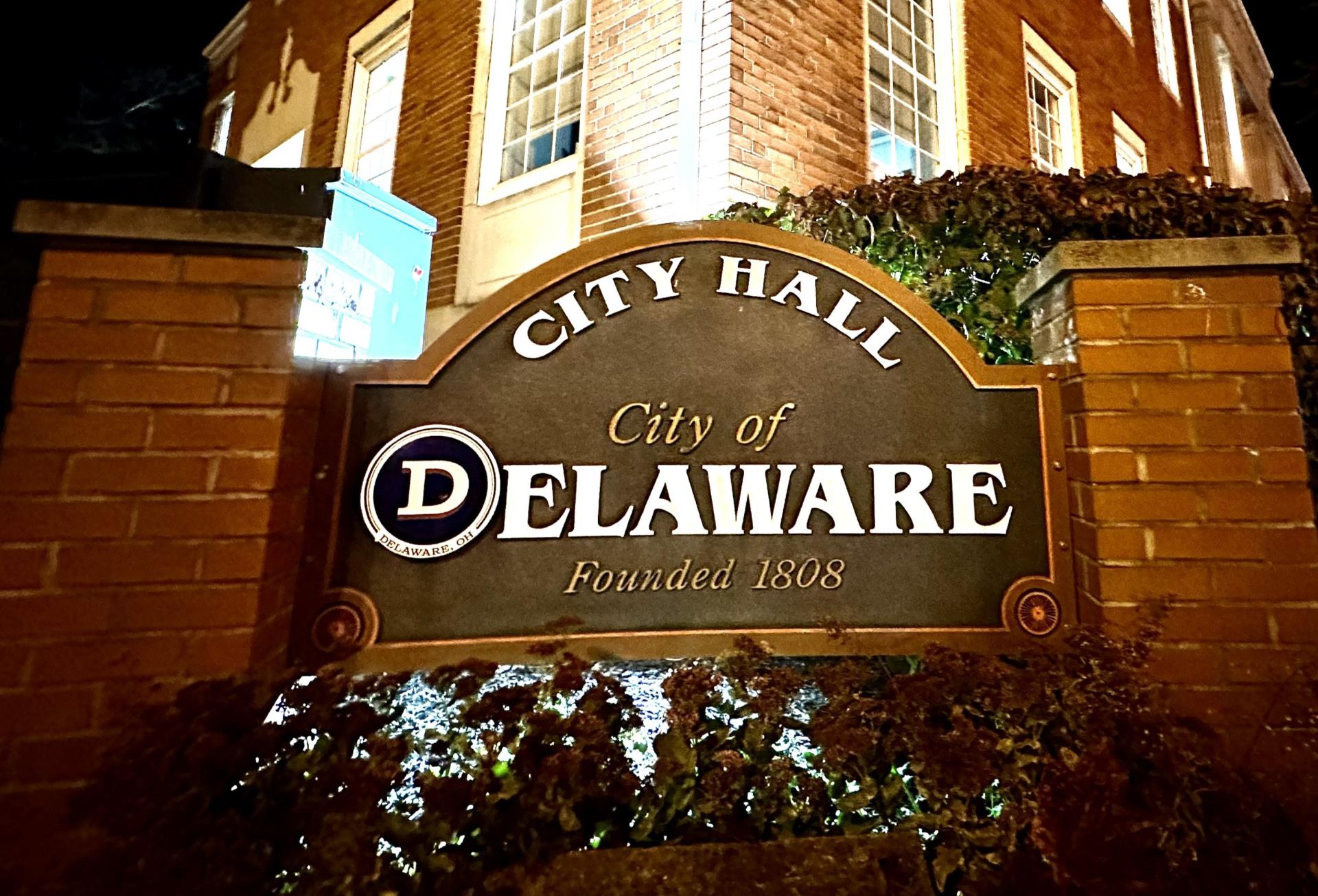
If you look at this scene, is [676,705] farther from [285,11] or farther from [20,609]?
[285,11]

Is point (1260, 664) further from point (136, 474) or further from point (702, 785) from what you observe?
point (136, 474)

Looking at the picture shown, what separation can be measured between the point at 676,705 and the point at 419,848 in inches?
23.9

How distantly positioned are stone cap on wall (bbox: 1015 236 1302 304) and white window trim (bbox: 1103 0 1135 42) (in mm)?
10548

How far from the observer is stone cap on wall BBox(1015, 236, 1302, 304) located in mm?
1826

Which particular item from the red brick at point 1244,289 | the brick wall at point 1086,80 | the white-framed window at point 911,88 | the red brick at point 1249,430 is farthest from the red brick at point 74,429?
the brick wall at point 1086,80

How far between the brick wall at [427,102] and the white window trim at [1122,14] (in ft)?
30.1

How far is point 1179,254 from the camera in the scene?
1.85m

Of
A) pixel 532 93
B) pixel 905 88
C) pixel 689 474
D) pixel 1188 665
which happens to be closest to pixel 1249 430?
pixel 1188 665

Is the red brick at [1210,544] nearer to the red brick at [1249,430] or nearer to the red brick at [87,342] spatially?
the red brick at [1249,430]

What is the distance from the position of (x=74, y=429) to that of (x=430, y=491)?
82 cm

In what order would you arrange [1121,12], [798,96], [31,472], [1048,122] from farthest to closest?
[1121,12] → [1048,122] → [798,96] → [31,472]

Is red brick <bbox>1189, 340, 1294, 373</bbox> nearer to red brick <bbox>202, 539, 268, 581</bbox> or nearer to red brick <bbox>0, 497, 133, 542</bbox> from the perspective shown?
red brick <bbox>202, 539, 268, 581</bbox>

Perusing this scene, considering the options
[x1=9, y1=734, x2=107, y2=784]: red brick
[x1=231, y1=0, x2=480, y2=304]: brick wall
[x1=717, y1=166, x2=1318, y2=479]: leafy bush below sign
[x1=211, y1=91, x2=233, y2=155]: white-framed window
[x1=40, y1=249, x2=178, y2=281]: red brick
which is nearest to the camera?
[x1=9, y1=734, x2=107, y2=784]: red brick

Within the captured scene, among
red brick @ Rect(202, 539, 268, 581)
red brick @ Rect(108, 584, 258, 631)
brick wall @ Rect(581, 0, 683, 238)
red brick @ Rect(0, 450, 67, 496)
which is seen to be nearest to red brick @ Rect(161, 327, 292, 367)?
red brick @ Rect(0, 450, 67, 496)
